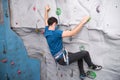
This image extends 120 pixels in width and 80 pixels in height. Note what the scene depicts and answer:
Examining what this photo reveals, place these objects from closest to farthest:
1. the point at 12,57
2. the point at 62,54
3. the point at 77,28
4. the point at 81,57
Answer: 1. the point at 77,28
2. the point at 81,57
3. the point at 62,54
4. the point at 12,57

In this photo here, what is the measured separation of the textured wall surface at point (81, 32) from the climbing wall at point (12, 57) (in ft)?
0.51

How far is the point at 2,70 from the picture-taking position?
10.1ft

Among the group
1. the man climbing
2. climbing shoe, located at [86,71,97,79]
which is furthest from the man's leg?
climbing shoe, located at [86,71,97,79]

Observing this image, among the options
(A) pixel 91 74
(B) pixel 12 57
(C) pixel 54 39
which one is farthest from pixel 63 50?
(B) pixel 12 57

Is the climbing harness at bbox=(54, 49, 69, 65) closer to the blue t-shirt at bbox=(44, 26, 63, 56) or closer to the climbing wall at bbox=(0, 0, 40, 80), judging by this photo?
the blue t-shirt at bbox=(44, 26, 63, 56)

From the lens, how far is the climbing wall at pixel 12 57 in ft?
9.59

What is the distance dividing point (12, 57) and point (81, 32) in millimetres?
1354

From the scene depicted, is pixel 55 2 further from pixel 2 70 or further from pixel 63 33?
pixel 2 70

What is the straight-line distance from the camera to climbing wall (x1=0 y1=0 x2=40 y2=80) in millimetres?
2922

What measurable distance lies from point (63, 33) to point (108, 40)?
48cm

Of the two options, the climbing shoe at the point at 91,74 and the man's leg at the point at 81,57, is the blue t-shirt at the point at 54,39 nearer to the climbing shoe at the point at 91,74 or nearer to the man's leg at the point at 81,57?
the man's leg at the point at 81,57

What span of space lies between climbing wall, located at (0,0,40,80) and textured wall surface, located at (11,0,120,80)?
156mm

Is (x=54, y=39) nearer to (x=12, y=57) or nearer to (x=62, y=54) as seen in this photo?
(x=62, y=54)

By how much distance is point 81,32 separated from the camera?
217 centimetres
